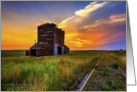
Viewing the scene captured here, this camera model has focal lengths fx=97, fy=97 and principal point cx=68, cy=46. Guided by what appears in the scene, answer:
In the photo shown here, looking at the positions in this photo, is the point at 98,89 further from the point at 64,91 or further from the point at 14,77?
the point at 14,77

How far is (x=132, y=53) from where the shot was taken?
14.5 feet

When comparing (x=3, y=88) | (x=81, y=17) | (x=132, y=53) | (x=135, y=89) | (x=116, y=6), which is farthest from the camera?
(x=81, y=17)

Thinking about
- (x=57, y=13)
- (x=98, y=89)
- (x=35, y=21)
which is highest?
(x=57, y=13)

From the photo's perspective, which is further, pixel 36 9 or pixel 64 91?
pixel 36 9

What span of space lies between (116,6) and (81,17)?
193 cm

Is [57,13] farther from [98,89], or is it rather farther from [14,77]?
[98,89]

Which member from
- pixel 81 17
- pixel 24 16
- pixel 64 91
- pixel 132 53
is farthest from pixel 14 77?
pixel 132 53

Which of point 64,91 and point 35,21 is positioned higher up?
point 35,21

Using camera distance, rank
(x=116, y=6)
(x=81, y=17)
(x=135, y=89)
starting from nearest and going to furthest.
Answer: (x=135, y=89)
(x=116, y=6)
(x=81, y=17)

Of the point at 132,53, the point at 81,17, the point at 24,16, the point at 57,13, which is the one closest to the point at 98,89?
the point at 132,53

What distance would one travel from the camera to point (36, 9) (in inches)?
213

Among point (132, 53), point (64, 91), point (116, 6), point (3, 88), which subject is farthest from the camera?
point (116, 6)

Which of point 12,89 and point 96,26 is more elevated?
point 96,26

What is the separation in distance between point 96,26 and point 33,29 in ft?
12.1
